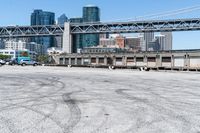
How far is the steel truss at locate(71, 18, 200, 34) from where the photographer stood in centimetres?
12356

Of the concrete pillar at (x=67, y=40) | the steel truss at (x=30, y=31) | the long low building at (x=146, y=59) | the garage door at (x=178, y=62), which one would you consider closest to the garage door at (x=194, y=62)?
the long low building at (x=146, y=59)

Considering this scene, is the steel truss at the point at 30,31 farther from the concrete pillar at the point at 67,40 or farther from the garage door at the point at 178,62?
the garage door at the point at 178,62

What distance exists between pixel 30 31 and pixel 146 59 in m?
66.1

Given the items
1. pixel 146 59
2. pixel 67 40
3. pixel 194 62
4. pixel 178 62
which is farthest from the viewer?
pixel 67 40

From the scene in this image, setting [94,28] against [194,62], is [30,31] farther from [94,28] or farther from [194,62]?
[194,62]

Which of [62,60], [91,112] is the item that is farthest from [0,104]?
[62,60]

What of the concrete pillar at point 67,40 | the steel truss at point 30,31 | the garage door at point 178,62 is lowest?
the garage door at point 178,62

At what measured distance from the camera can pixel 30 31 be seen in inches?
6058

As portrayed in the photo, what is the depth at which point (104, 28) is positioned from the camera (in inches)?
5438

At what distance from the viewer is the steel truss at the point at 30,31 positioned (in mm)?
146075

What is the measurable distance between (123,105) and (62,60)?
12174 centimetres

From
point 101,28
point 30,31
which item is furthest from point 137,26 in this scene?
point 30,31

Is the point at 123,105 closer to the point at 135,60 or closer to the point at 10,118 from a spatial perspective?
the point at 10,118

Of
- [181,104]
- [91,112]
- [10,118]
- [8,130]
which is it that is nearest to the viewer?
[8,130]
